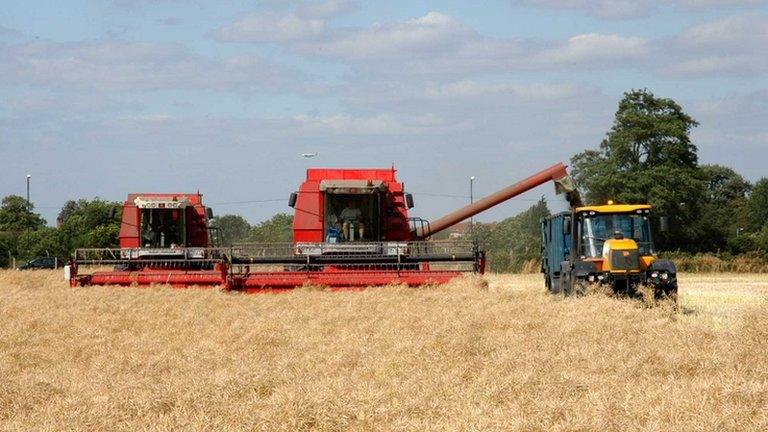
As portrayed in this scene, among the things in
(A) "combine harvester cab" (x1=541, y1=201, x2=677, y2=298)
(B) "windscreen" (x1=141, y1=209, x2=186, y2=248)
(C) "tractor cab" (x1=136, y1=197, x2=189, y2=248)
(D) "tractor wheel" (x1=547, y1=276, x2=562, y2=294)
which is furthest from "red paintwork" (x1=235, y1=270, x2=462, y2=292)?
(B) "windscreen" (x1=141, y1=209, x2=186, y2=248)

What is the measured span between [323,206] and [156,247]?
5.31 metres

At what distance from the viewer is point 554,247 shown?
22.7 metres

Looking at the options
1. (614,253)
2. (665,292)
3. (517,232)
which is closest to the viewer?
(665,292)

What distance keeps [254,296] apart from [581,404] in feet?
39.6

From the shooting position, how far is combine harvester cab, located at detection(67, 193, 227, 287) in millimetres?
22000

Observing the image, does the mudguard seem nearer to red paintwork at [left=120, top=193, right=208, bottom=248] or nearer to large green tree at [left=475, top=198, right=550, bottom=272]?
red paintwork at [left=120, top=193, right=208, bottom=248]

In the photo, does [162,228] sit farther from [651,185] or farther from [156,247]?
[651,185]

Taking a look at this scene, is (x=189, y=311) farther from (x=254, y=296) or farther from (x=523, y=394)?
(x=523, y=394)

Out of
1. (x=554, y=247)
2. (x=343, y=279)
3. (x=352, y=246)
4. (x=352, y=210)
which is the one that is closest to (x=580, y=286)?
(x=343, y=279)

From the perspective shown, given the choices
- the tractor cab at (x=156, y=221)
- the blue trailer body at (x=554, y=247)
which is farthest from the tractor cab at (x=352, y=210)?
the tractor cab at (x=156, y=221)

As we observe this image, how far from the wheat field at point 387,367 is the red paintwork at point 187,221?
9.00 metres

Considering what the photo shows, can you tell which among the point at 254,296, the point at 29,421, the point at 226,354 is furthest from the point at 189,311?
the point at 29,421

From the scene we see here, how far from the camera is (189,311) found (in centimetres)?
1655

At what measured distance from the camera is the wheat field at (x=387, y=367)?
7508 mm
